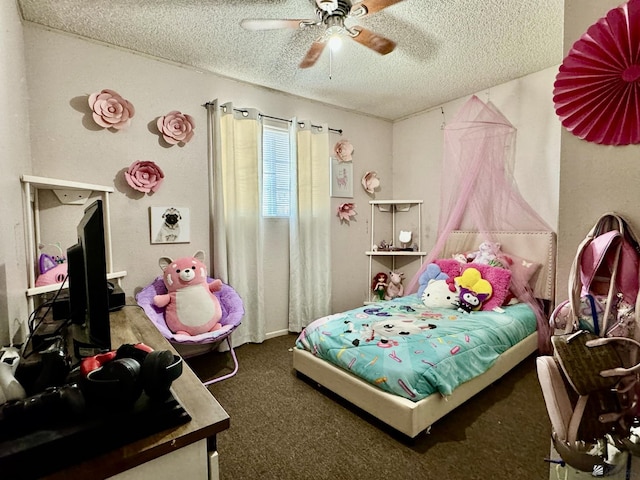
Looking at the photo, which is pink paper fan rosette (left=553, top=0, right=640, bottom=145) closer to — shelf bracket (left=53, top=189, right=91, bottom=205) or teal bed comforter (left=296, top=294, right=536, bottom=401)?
teal bed comforter (left=296, top=294, right=536, bottom=401)

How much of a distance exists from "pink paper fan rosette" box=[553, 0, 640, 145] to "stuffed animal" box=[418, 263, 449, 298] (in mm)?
2169

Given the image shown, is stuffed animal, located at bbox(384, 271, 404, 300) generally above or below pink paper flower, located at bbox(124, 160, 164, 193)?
below

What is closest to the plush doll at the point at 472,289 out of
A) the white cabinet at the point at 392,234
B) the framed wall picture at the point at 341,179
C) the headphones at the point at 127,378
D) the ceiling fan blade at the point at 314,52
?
the white cabinet at the point at 392,234

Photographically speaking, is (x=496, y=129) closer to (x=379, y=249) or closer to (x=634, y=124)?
(x=379, y=249)

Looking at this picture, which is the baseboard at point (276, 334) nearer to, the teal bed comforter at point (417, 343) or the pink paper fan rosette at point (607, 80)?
the teal bed comforter at point (417, 343)

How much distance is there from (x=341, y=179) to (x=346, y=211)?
390mm

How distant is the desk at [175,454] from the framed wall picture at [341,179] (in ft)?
9.95

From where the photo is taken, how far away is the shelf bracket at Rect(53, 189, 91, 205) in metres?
2.17

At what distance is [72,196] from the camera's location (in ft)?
7.25

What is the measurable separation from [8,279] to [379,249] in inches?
135

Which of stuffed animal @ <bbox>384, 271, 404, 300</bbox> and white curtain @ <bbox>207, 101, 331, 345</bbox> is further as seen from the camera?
stuffed animal @ <bbox>384, 271, 404, 300</bbox>

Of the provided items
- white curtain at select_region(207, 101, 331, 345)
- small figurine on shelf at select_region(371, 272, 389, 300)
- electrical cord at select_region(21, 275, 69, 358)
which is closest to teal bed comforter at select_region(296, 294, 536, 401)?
white curtain at select_region(207, 101, 331, 345)

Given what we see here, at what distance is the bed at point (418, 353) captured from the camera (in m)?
1.68

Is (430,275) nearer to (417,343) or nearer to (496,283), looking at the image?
(496,283)
